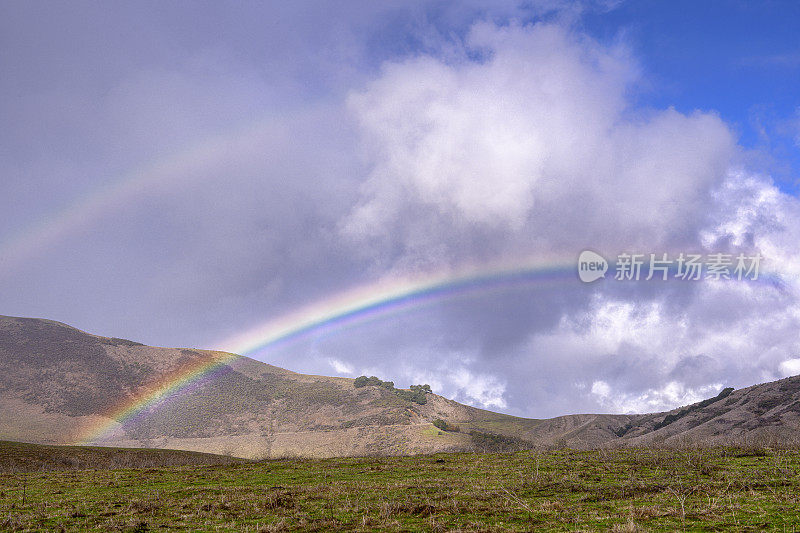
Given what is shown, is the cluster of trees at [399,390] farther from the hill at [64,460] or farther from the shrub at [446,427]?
the hill at [64,460]

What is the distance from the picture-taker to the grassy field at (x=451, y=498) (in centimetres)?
1633

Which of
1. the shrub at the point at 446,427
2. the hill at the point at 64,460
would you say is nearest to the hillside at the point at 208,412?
the shrub at the point at 446,427

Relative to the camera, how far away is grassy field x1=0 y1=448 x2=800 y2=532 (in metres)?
16.3

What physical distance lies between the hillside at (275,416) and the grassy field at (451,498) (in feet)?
183

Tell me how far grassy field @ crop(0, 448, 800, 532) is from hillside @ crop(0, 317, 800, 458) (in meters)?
55.8

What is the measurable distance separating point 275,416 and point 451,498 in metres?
158

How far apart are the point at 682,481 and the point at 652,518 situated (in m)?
9.35

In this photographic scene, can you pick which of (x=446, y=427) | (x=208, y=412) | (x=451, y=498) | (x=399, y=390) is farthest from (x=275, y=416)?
(x=451, y=498)

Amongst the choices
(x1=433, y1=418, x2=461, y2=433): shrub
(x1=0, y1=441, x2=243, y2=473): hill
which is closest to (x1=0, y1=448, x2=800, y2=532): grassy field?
(x1=0, y1=441, x2=243, y2=473): hill

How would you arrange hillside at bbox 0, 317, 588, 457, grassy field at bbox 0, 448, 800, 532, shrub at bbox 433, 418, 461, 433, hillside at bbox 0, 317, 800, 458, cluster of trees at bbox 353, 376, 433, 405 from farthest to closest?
cluster of trees at bbox 353, 376, 433, 405 < shrub at bbox 433, 418, 461, 433 < hillside at bbox 0, 317, 588, 457 < hillside at bbox 0, 317, 800, 458 < grassy field at bbox 0, 448, 800, 532

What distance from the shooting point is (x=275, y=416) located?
166500 millimetres

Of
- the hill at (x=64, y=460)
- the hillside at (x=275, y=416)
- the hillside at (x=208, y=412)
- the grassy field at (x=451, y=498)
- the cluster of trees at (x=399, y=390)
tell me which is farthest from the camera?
the cluster of trees at (x=399, y=390)

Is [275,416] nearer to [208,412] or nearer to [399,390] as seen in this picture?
[208,412]

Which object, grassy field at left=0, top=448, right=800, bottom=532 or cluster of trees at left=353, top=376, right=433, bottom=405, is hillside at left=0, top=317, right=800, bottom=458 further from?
grassy field at left=0, top=448, right=800, bottom=532
